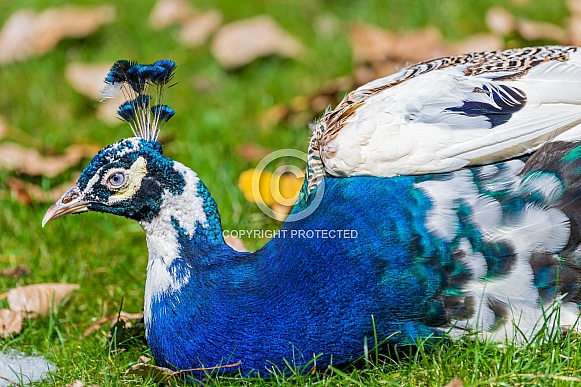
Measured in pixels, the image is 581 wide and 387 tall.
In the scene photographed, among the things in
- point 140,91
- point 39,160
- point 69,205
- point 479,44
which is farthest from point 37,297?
point 479,44

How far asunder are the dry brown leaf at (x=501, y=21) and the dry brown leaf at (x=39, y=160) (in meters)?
1.98

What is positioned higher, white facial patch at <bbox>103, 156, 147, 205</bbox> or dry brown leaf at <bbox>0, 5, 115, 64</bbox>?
dry brown leaf at <bbox>0, 5, 115, 64</bbox>

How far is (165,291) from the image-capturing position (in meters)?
2.52

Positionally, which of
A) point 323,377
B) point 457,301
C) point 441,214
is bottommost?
A: point 323,377

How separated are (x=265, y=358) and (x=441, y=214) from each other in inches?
23.5

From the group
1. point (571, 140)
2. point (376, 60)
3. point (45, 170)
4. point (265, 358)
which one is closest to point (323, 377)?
point (265, 358)

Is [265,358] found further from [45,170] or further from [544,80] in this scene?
[45,170]

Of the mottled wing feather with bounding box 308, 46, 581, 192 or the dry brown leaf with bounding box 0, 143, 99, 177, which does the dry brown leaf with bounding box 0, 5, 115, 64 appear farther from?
the mottled wing feather with bounding box 308, 46, 581, 192

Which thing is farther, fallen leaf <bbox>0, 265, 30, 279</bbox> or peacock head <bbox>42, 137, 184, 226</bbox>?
fallen leaf <bbox>0, 265, 30, 279</bbox>

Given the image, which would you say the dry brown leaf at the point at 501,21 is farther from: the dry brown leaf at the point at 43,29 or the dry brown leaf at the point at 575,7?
the dry brown leaf at the point at 43,29

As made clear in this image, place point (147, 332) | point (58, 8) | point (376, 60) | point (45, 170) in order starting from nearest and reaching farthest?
1. point (147, 332)
2. point (45, 170)
3. point (376, 60)
4. point (58, 8)

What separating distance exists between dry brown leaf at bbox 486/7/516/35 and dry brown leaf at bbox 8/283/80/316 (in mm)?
2405

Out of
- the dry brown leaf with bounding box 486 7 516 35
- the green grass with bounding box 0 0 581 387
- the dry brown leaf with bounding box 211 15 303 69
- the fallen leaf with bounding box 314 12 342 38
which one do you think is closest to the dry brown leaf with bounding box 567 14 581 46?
the dry brown leaf with bounding box 486 7 516 35

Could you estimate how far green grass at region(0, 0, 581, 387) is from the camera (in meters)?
2.41
